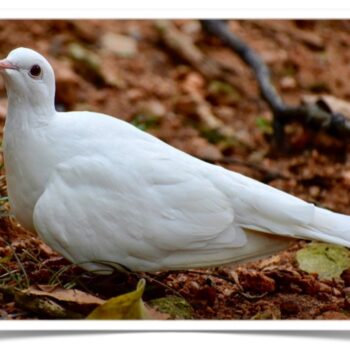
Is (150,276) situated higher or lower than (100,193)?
lower

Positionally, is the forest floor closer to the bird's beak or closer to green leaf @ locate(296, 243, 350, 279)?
green leaf @ locate(296, 243, 350, 279)

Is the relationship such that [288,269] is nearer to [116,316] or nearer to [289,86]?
[116,316]

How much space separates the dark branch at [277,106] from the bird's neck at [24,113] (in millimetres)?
2277

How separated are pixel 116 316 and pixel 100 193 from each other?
17.1 inches

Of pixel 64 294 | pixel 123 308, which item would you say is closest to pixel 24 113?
pixel 64 294

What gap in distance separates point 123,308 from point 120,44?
398 cm

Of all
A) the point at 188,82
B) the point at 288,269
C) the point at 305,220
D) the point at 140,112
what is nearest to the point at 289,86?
the point at 188,82

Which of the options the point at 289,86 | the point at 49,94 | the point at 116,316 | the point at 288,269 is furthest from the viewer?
the point at 289,86

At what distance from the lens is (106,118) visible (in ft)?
12.4

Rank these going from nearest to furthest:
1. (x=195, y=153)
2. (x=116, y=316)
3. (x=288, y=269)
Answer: (x=116, y=316) < (x=288, y=269) < (x=195, y=153)

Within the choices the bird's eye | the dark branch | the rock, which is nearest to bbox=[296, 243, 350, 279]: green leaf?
the dark branch

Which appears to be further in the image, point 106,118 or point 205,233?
point 106,118

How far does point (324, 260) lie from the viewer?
4.26 metres

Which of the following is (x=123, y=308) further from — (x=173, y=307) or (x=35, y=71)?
(x=35, y=71)
